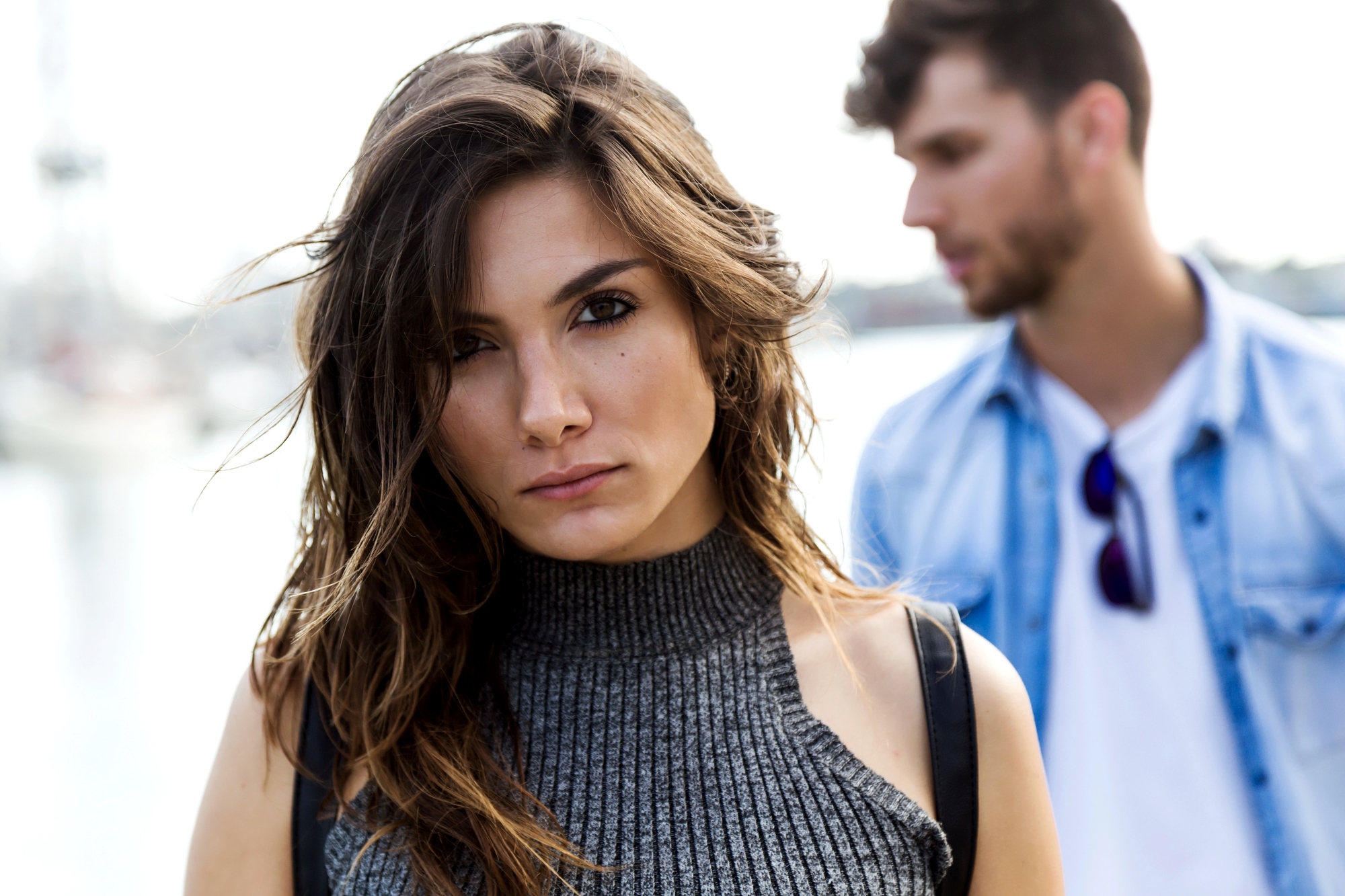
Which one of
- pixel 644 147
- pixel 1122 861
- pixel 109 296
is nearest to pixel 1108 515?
pixel 1122 861

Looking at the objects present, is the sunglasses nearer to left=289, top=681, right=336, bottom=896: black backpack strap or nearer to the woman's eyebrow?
the woman's eyebrow

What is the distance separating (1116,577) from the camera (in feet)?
5.97

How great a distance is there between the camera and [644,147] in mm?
1242

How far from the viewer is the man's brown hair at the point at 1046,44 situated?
75.1 inches

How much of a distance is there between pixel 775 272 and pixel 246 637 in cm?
628

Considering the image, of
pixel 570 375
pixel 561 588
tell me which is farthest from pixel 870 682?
pixel 570 375

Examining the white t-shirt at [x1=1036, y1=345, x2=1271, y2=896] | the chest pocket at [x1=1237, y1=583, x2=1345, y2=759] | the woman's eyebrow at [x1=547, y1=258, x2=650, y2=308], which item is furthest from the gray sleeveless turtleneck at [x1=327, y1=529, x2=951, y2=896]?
the chest pocket at [x1=1237, y1=583, x2=1345, y2=759]

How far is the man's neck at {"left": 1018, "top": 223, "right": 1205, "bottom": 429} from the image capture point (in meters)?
1.92

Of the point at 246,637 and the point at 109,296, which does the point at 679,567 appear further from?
the point at 109,296

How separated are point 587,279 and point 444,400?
23 centimetres

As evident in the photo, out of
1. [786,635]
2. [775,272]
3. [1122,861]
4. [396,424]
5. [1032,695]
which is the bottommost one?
[1122,861]

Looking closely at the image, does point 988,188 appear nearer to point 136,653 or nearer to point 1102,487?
point 1102,487

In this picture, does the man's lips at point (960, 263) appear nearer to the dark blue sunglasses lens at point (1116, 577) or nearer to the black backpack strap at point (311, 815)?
the dark blue sunglasses lens at point (1116, 577)

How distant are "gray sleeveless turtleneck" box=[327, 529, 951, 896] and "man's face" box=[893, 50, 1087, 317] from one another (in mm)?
906
